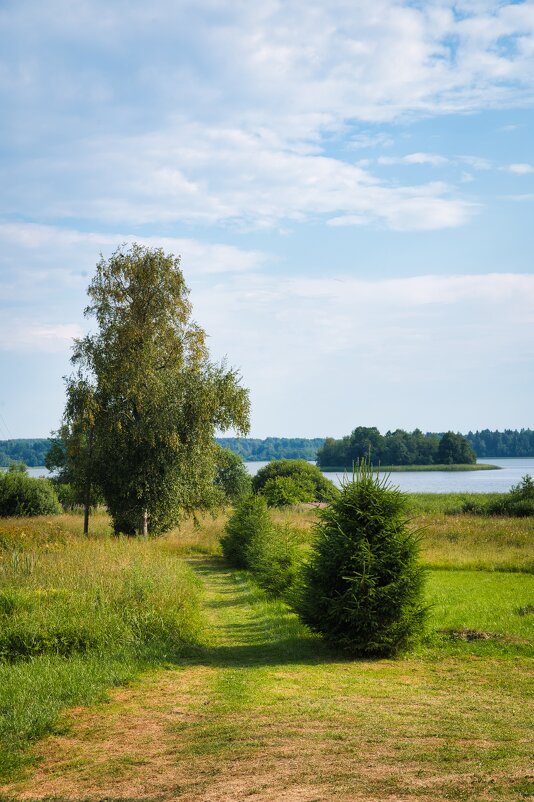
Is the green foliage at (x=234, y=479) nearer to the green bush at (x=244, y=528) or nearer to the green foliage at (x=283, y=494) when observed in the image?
the green foliage at (x=283, y=494)

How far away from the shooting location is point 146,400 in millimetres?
30250

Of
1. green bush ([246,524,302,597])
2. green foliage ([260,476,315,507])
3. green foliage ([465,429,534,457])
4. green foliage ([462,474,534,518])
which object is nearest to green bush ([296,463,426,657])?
green bush ([246,524,302,597])

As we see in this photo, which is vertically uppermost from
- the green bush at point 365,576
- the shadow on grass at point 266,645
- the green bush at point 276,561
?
the green bush at point 365,576

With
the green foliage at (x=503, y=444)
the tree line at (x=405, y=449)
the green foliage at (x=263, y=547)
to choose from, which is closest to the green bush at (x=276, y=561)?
the green foliage at (x=263, y=547)

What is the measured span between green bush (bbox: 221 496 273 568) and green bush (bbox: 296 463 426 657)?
445 inches

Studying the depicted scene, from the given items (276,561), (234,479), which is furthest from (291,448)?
(276,561)

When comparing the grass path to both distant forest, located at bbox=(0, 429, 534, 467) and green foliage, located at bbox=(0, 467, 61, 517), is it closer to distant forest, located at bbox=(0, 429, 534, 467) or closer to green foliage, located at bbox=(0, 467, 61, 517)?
green foliage, located at bbox=(0, 467, 61, 517)

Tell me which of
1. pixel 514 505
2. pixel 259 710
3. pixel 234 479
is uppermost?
pixel 234 479

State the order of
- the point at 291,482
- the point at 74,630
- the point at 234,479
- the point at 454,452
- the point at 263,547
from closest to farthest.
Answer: the point at 74,630
the point at 263,547
the point at 291,482
the point at 234,479
the point at 454,452

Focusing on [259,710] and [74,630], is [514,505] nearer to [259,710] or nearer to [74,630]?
[74,630]

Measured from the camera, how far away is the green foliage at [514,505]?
40.4 metres

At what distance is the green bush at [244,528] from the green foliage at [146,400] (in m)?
4.30

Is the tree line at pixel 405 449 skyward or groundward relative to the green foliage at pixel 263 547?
skyward

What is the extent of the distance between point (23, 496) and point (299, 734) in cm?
4116
